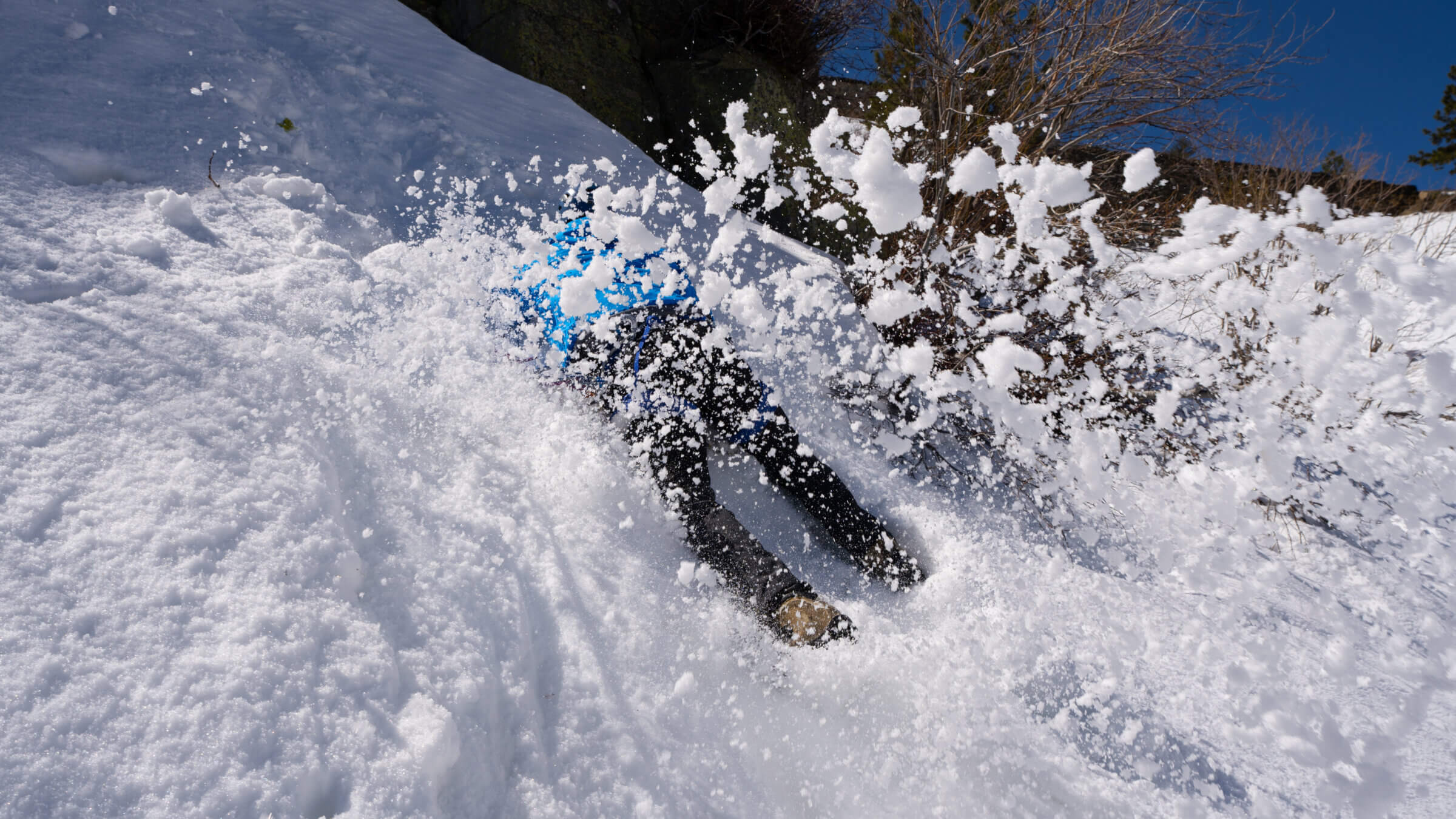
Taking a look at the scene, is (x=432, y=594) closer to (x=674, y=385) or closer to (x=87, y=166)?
(x=674, y=385)

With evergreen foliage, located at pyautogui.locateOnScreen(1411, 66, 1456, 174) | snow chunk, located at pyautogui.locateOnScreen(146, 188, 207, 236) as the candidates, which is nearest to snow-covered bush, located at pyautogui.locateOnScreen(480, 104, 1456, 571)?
snow chunk, located at pyautogui.locateOnScreen(146, 188, 207, 236)

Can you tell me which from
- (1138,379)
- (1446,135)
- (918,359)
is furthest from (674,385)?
(1446,135)

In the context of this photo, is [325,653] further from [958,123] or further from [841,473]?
[958,123]

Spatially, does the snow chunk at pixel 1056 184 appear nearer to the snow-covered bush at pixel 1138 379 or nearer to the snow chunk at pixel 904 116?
the snow-covered bush at pixel 1138 379

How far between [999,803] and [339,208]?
2.80 m

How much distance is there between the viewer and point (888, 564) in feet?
6.57

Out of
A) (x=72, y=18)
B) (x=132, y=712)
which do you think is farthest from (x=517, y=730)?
(x=72, y=18)

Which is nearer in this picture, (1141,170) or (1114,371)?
(1141,170)

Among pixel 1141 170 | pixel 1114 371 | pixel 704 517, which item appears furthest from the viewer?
pixel 1114 371

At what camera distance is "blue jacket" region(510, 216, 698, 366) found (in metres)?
2.05

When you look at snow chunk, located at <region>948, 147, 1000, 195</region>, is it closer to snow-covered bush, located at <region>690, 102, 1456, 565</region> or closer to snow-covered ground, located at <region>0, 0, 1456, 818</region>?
snow-covered bush, located at <region>690, 102, 1456, 565</region>

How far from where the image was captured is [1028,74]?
2.89m

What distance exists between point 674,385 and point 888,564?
84 centimetres

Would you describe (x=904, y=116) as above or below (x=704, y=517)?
above
